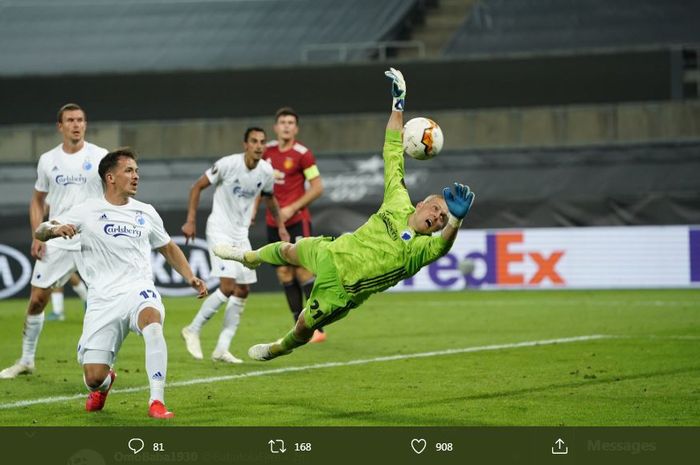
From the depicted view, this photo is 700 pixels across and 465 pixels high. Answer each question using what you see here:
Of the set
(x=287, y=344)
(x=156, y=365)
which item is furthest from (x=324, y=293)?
(x=156, y=365)

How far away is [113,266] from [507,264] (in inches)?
600

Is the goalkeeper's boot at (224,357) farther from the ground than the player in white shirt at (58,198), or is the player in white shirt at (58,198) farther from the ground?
the player in white shirt at (58,198)

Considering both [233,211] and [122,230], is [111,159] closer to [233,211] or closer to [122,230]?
[122,230]

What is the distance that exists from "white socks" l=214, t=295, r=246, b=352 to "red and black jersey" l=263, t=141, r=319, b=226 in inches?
95.6

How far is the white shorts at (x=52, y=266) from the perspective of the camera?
12.1 meters

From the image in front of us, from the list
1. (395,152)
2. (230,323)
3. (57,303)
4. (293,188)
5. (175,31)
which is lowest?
(230,323)

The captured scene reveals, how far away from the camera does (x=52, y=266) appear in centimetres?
1216

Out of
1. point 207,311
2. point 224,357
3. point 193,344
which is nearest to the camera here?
point 224,357

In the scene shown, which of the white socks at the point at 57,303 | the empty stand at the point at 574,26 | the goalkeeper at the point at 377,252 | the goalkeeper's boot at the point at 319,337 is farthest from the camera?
the empty stand at the point at 574,26

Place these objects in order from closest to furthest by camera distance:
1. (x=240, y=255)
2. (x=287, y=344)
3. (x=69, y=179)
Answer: (x=287, y=344) → (x=240, y=255) → (x=69, y=179)

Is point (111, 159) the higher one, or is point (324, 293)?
point (111, 159)

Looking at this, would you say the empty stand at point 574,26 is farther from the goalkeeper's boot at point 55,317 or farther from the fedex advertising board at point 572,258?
the goalkeeper's boot at point 55,317

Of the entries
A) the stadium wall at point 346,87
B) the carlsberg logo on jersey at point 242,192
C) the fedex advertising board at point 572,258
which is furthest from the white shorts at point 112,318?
the stadium wall at point 346,87

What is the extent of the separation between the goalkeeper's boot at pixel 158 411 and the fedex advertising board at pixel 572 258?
14.9m
